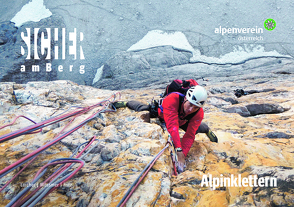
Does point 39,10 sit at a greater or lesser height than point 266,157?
greater

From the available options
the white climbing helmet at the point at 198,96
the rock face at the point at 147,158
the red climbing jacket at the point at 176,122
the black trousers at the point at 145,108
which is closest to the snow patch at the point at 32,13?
the rock face at the point at 147,158

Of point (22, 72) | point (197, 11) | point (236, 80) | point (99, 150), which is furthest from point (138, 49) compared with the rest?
point (99, 150)

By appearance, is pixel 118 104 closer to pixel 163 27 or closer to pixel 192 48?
pixel 192 48

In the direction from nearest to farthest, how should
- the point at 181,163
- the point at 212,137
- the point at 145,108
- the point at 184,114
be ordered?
the point at 181,163
the point at 184,114
the point at 212,137
the point at 145,108

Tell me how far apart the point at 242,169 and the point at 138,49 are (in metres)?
7.83

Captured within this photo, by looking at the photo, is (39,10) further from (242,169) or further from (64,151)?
(242,169)

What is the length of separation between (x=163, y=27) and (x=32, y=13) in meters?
6.99

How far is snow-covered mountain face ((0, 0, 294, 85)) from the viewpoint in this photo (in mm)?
7836

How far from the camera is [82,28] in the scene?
7957 millimetres

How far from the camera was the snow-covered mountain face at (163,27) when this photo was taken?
7.84m

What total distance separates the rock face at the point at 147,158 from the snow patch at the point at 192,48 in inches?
212

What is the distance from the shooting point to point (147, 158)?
161cm

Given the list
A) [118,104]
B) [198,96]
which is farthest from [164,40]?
[198,96]

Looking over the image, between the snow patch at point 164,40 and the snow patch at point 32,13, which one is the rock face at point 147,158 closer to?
the snow patch at point 164,40
